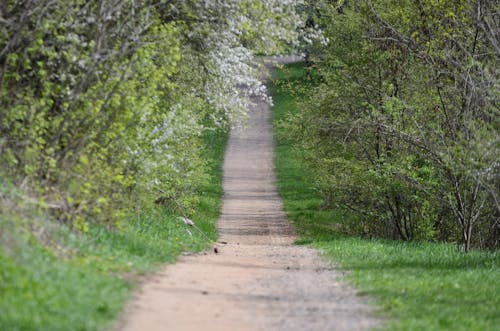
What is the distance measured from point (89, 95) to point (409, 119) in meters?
8.98

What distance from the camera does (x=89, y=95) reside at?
15602 mm


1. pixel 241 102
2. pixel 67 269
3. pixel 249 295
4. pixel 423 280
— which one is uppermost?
pixel 241 102

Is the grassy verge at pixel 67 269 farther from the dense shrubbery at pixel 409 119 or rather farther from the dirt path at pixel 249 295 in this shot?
the dense shrubbery at pixel 409 119

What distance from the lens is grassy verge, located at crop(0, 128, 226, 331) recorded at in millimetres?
9289

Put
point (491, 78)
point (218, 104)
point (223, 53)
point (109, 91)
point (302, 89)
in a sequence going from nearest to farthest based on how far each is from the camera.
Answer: point (109, 91)
point (491, 78)
point (223, 53)
point (218, 104)
point (302, 89)

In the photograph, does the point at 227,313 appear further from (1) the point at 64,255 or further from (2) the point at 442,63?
(2) the point at 442,63

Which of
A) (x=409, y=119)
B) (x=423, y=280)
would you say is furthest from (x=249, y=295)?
(x=409, y=119)

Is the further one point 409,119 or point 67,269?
point 409,119

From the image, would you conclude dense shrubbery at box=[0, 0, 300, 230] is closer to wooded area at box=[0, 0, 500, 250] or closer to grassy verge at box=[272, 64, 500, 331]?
wooded area at box=[0, 0, 500, 250]

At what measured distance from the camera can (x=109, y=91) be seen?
15.7m

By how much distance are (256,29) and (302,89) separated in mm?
8812

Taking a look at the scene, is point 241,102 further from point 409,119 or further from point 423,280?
point 423,280

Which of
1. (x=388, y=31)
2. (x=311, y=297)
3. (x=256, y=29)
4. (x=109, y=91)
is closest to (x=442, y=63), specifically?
(x=388, y=31)

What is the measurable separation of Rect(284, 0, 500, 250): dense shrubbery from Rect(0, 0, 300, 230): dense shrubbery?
3.65 meters
